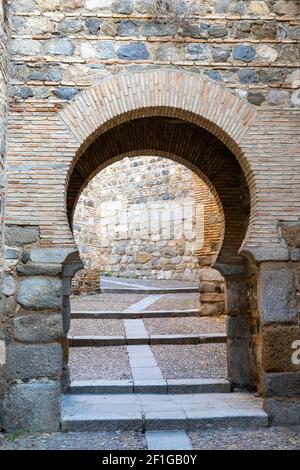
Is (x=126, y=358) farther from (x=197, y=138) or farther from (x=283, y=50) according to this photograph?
(x=283, y=50)

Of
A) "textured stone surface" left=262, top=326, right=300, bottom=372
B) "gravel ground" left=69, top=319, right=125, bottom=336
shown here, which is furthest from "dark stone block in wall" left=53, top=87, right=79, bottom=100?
"gravel ground" left=69, top=319, right=125, bottom=336

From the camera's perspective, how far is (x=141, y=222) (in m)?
17.3

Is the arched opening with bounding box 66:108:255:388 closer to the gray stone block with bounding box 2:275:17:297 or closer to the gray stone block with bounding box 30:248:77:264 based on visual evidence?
the gray stone block with bounding box 30:248:77:264

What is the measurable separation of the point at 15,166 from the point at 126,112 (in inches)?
43.3

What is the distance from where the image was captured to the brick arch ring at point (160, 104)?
4801 millimetres

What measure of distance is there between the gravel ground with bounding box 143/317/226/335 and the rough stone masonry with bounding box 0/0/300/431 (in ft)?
14.7

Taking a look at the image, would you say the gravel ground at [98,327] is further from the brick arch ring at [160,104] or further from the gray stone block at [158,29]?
the gray stone block at [158,29]

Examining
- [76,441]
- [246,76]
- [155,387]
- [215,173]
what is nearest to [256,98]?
[246,76]

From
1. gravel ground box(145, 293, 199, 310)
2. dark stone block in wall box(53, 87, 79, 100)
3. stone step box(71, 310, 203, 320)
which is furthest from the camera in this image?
gravel ground box(145, 293, 199, 310)

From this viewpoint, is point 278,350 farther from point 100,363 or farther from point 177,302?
point 177,302

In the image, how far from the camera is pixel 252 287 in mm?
5781

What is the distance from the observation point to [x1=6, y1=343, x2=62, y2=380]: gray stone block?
452cm

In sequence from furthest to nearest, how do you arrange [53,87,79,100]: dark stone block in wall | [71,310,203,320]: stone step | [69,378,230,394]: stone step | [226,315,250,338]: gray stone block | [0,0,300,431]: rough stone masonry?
[71,310,203,320]: stone step
[226,315,250,338]: gray stone block
[69,378,230,394]: stone step
[53,87,79,100]: dark stone block in wall
[0,0,300,431]: rough stone masonry

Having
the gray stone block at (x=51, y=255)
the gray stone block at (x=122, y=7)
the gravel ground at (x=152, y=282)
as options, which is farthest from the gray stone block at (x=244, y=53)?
the gravel ground at (x=152, y=282)
